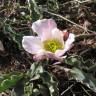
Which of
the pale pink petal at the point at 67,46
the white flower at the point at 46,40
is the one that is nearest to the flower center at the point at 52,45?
the white flower at the point at 46,40

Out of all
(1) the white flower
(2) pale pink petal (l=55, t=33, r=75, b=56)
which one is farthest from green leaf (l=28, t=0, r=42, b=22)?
(2) pale pink petal (l=55, t=33, r=75, b=56)

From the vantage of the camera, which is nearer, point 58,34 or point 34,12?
point 58,34

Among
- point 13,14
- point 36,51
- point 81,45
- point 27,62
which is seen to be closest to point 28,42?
point 36,51

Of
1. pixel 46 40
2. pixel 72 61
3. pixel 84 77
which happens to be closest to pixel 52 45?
pixel 46 40

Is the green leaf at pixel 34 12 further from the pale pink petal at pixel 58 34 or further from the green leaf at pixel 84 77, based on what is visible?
the green leaf at pixel 84 77

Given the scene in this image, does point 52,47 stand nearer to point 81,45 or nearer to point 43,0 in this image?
point 81,45

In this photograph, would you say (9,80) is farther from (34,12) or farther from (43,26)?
(34,12)

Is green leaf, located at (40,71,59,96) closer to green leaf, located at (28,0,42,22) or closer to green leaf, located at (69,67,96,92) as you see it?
green leaf, located at (69,67,96,92)
